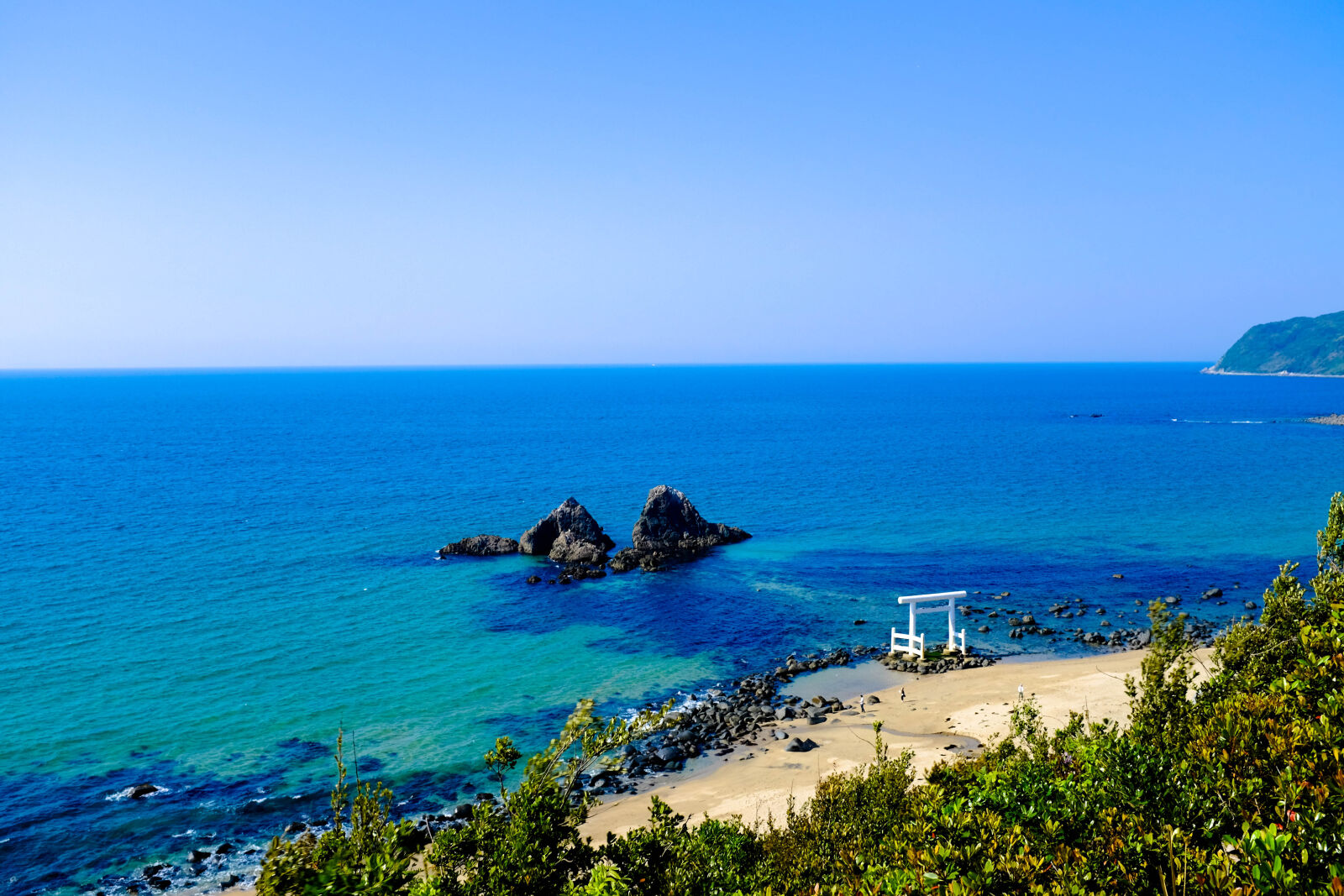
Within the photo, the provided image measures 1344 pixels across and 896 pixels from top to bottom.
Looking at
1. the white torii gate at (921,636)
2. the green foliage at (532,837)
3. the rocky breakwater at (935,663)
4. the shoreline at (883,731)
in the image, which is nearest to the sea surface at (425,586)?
the white torii gate at (921,636)

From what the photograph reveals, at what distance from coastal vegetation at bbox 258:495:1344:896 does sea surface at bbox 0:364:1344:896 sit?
60.8 feet

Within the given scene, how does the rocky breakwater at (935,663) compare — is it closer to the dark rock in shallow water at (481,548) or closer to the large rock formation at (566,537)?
the large rock formation at (566,537)

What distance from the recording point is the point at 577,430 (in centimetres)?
14438

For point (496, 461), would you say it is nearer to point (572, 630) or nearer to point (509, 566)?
point (509, 566)

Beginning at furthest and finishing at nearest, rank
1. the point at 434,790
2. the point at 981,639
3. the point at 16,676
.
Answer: the point at 981,639 < the point at 16,676 < the point at 434,790

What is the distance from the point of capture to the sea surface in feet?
98.5

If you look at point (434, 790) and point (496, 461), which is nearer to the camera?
point (434, 790)

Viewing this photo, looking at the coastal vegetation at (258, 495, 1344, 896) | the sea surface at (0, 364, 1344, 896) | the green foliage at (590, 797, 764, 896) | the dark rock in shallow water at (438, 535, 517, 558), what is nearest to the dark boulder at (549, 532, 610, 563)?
the sea surface at (0, 364, 1344, 896)

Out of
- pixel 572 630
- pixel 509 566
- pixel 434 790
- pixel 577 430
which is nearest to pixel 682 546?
pixel 509 566

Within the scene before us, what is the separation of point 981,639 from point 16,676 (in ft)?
156

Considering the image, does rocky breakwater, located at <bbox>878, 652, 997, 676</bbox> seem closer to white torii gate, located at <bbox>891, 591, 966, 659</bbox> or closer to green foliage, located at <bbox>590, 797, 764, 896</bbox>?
white torii gate, located at <bbox>891, 591, 966, 659</bbox>

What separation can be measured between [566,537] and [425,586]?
11.1 m

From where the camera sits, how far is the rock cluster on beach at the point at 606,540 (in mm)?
58281

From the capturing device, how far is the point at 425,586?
52562 mm
